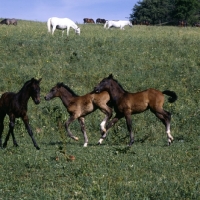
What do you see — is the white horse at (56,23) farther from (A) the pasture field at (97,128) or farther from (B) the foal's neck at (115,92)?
(B) the foal's neck at (115,92)

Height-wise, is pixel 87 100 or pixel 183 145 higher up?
pixel 87 100

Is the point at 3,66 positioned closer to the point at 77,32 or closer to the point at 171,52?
the point at 171,52

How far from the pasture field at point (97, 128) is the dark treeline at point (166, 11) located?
53.9 m

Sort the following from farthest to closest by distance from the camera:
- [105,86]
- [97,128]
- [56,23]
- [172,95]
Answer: [56,23] < [97,128] < [172,95] < [105,86]

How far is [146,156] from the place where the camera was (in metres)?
11.8

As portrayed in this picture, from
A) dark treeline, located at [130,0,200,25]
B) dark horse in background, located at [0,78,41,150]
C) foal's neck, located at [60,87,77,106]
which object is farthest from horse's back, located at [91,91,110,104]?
dark treeline, located at [130,0,200,25]

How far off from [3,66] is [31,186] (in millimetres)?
16048

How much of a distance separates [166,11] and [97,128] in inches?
3136

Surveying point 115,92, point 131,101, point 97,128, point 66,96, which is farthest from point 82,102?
point 97,128

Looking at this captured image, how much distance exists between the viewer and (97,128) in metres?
18.6

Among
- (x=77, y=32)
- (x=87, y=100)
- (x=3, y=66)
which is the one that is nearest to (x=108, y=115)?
(x=87, y=100)

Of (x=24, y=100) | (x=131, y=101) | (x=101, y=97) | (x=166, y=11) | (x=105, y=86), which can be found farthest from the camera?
(x=166, y=11)

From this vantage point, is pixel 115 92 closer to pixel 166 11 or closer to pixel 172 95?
pixel 172 95

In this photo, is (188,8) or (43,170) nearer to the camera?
(43,170)
